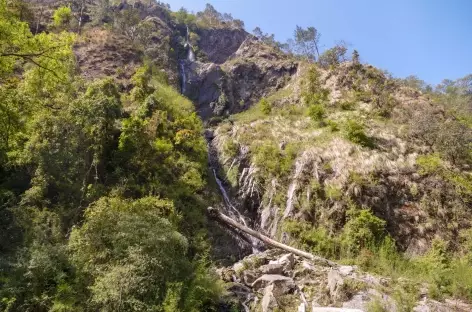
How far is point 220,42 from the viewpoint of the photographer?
53875 millimetres

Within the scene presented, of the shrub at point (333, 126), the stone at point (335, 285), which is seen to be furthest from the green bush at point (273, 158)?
the stone at point (335, 285)

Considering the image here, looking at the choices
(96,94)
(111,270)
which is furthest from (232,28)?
(111,270)

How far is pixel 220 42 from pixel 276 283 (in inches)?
1972

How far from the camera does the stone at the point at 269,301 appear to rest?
8.45 metres

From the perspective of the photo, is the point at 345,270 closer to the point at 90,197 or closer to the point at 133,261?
the point at 133,261

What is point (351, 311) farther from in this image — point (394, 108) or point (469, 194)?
point (394, 108)

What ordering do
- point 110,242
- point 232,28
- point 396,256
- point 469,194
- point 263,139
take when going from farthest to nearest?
1. point 232,28
2. point 263,139
3. point 469,194
4. point 396,256
5. point 110,242

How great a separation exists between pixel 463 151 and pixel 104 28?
1220 inches

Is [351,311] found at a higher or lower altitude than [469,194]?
lower

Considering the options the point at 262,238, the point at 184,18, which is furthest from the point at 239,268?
the point at 184,18

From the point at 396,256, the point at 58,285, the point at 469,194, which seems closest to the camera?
the point at 58,285

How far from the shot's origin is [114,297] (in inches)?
277

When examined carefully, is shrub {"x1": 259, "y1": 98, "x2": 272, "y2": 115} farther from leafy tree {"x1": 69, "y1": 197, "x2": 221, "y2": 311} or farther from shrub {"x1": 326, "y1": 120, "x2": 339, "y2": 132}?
leafy tree {"x1": 69, "y1": 197, "x2": 221, "y2": 311}

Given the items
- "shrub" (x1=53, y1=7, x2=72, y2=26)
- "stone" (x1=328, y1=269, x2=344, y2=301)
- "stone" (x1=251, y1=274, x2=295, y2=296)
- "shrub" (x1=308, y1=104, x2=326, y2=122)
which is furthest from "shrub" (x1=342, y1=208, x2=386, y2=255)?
"shrub" (x1=53, y1=7, x2=72, y2=26)
